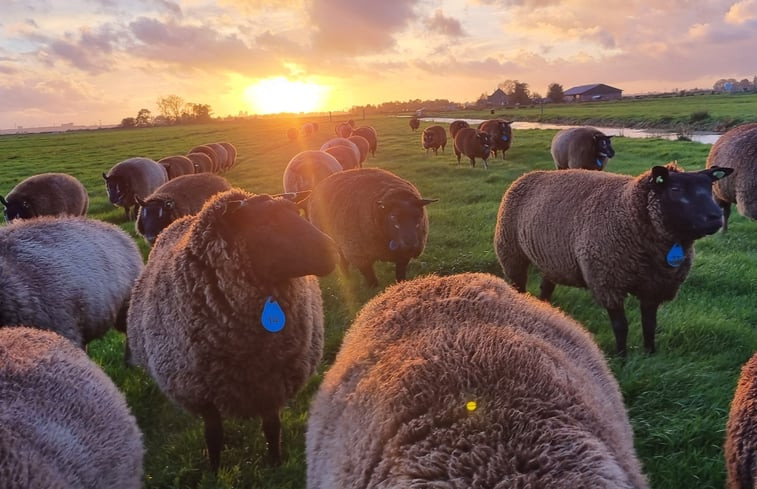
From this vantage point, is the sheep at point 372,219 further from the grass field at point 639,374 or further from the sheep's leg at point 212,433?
the sheep's leg at point 212,433

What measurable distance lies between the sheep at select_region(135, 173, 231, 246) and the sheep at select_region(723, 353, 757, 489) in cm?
747

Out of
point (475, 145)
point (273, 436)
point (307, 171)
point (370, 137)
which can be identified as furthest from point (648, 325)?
point (370, 137)

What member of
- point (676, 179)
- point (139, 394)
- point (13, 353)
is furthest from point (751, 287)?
point (13, 353)

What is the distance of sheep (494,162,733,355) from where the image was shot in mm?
4758

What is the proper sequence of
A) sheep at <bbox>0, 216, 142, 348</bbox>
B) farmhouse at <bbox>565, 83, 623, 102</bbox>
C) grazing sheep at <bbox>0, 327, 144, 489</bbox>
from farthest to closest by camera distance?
farmhouse at <bbox>565, 83, 623, 102</bbox> < sheep at <bbox>0, 216, 142, 348</bbox> < grazing sheep at <bbox>0, 327, 144, 489</bbox>

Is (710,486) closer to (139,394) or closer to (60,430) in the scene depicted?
(60,430)

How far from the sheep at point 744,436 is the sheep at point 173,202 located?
24.5 feet

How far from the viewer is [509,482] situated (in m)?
1.27

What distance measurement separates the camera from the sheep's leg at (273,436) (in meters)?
3.82

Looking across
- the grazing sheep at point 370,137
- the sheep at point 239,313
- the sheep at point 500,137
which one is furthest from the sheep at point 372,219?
the grazing sheep at point 370,137

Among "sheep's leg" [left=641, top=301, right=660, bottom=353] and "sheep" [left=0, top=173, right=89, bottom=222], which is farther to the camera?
"sheep" [left=0, top=173, right=89, bottom=222]

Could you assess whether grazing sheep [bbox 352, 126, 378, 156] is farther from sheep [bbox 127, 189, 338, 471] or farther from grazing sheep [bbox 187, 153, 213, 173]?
sheep [bbox 127, 189, 338, 471]

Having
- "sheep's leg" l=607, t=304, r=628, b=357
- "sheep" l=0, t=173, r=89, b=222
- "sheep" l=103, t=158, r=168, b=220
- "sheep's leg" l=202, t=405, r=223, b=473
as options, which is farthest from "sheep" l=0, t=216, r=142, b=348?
"sheep" l=103, t=158, r=168, b=220

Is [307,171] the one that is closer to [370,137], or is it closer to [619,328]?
[619,328]
